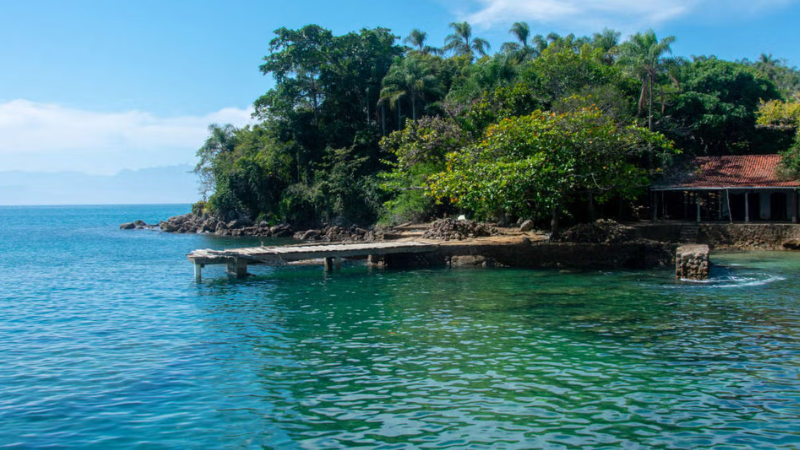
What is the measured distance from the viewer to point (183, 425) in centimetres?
900

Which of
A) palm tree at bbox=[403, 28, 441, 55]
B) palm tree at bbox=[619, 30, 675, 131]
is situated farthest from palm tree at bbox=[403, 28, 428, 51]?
palm tree at bbox=[619, 30, 675, 131]

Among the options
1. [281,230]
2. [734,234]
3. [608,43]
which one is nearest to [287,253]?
[734,234]

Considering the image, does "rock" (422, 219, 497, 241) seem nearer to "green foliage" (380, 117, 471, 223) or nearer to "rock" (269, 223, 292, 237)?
"green foliage" (380, 117, 471, 223)

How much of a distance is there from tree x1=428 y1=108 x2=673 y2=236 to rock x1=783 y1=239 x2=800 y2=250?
9263 millimetres

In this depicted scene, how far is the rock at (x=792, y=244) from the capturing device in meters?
31.1

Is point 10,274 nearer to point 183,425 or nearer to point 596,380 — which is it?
point 183,425

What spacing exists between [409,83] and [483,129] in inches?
521

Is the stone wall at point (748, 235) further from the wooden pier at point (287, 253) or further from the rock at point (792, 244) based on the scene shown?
the wooden pier at point (287, 253)

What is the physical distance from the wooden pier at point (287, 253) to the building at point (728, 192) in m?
17.6

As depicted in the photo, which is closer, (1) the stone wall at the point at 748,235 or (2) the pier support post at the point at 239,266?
(2) the pier support post at the point at 239,266

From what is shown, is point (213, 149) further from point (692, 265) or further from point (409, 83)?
point (692, 265)

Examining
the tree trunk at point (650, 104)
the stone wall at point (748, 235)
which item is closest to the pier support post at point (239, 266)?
the stone wall at point (748, 235)

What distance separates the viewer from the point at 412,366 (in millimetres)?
11758

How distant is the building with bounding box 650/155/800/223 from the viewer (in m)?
33.6
